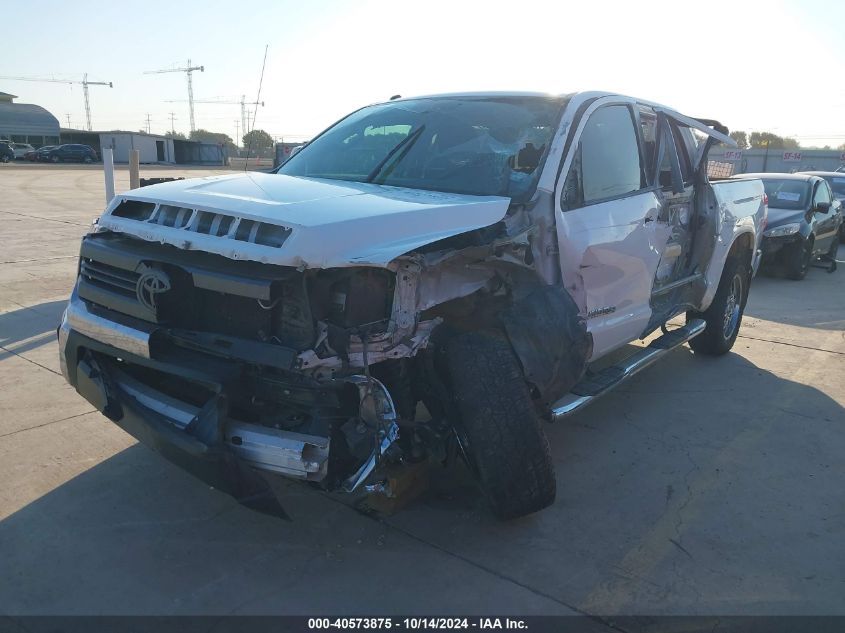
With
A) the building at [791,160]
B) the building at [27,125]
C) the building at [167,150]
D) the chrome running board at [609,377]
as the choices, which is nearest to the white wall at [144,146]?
the building at [167,150]

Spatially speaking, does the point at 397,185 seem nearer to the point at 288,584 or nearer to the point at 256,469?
the point at 256,469

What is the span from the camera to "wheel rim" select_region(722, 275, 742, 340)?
643cm

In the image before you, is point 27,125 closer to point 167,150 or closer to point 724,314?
point 167,150

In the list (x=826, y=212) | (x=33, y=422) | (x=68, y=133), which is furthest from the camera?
(x=68, y=133)

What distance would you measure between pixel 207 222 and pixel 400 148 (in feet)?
5.50

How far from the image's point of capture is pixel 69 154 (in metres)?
48.0

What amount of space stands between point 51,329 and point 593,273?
4.94m

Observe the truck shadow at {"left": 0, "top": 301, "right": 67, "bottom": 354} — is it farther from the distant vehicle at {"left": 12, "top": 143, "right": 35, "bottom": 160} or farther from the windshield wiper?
the distant vehicle at {"left": 12, "top": 143, "right": 35, "bottom": 160}

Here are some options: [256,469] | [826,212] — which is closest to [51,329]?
[256,469]

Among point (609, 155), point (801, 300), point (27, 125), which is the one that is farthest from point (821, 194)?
point (27, 125)

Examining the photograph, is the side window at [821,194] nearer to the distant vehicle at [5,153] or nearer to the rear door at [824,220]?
the rear door at [824,220]

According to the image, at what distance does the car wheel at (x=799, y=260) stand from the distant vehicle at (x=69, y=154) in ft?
159

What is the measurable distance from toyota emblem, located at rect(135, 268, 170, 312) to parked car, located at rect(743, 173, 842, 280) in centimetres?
1006

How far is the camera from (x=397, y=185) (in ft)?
13.3
